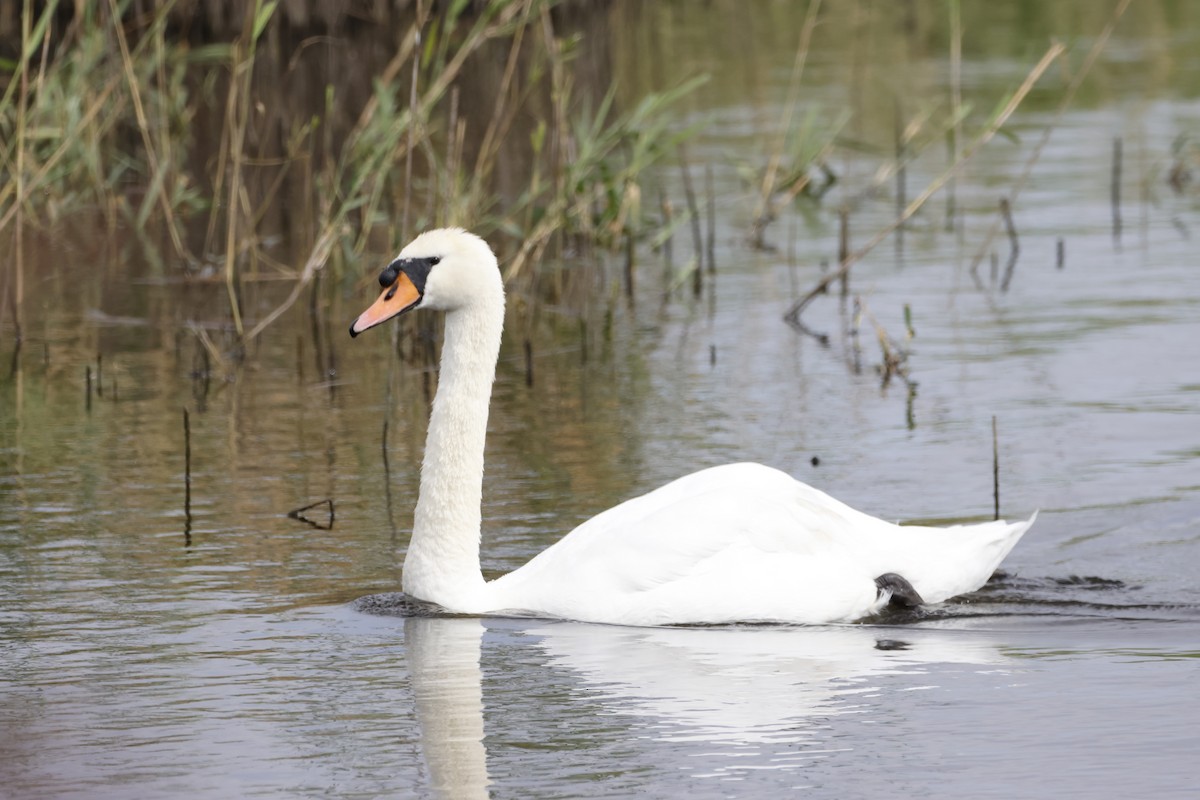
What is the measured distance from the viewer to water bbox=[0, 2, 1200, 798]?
5.11m

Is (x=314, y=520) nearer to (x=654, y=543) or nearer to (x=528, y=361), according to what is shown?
(x=654, y=543)

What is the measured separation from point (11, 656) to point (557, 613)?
1.62 meters

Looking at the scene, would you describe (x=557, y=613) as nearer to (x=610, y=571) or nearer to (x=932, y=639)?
(x=610, y=571)

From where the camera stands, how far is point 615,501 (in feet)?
26.6

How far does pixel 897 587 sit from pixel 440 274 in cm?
176

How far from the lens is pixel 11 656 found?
20.2 feet

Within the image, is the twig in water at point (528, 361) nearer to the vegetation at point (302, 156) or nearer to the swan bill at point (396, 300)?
the vegetation at point (302, 156)

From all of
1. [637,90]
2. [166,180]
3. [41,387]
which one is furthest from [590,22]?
[41,387]

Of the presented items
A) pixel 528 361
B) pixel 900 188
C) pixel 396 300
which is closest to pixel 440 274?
pixel 396 300

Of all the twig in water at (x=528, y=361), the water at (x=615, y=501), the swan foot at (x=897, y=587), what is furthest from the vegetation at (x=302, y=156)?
the swan foot at (x=897, y=587)

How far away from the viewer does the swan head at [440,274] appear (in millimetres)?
6801

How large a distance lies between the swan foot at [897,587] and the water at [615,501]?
190 millimetres

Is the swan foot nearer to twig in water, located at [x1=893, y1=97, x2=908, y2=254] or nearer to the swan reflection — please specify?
the swan reflection

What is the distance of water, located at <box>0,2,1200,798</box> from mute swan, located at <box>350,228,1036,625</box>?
11 cm
